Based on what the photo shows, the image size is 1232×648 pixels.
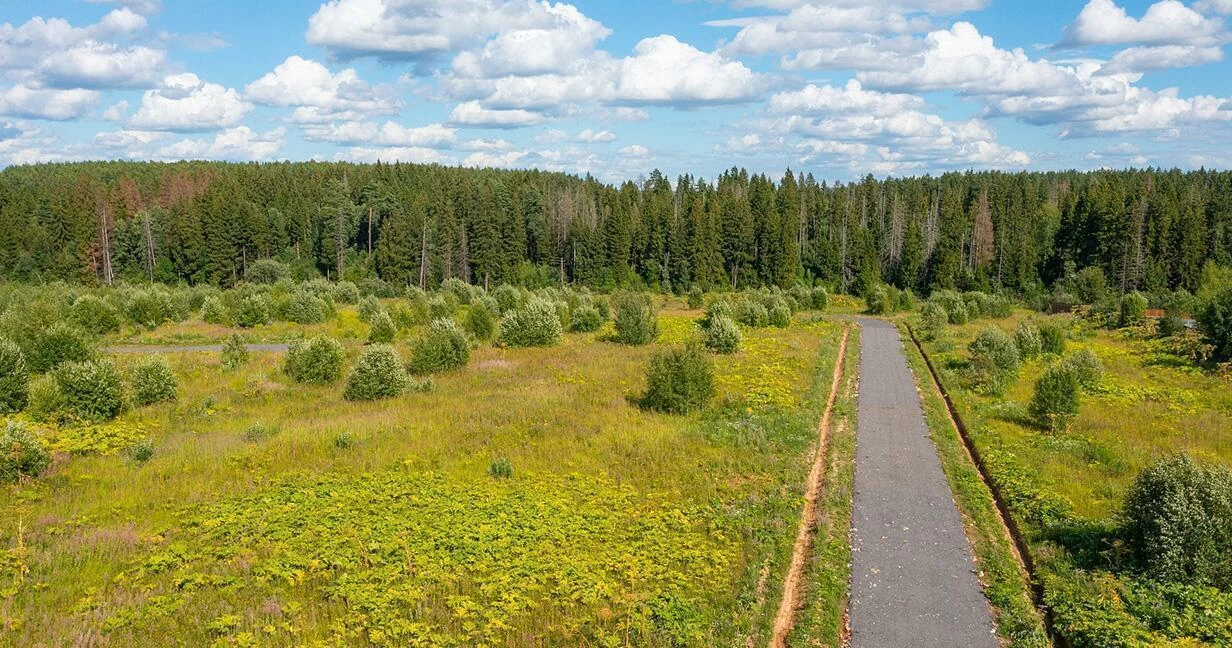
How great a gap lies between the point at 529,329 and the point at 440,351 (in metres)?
Answer: 8.54

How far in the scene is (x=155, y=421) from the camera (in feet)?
77.3

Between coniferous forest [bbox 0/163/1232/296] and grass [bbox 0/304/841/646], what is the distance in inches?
2568

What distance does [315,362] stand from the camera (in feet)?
98.3

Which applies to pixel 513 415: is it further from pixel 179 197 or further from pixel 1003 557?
pixel 179 197

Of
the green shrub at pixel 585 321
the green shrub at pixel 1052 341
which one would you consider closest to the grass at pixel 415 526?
the green shrub at pixel 1052 341

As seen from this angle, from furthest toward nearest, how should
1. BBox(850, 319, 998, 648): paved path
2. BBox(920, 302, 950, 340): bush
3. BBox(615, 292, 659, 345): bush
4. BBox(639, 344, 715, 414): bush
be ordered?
BBox(920, 302, 950, 340): bush < BBox(615, 292, 659, 345): bush < BBox(639, 344, 715, 414): bush < BBox(850, 319, 998, 648): paved path

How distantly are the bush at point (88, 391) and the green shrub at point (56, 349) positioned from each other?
6120mm

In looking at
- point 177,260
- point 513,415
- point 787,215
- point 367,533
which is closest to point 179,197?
point 177,260

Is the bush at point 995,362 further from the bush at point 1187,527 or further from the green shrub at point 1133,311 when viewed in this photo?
the green shrub at point 1133,311

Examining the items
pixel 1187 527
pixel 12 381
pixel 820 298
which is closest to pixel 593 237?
pixel 820 298

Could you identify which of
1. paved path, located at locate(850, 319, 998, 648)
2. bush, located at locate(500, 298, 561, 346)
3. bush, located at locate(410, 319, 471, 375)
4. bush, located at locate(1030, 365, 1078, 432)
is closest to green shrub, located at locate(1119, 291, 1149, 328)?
bush, located at locate(1030, 365, 1078, 432)

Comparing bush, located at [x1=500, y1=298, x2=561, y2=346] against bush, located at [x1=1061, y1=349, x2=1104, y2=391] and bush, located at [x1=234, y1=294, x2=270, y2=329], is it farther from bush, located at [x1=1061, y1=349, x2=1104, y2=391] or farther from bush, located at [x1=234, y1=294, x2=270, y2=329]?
bush, located at [x1=1061, y1=349, x2=1104, y2=391]

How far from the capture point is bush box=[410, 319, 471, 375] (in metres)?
31.6

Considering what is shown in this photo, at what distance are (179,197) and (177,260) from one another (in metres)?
15.2
